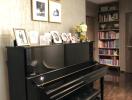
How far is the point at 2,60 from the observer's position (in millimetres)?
2234

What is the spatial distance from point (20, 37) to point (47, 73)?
24.3 inches

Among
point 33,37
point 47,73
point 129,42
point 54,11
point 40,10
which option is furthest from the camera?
point 129,42

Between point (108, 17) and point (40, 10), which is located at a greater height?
point (108, 17)

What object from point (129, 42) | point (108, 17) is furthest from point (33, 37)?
point (108, 17)

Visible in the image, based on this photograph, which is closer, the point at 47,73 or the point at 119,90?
the point at 47,73

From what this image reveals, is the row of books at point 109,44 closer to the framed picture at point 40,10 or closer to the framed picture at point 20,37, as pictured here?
the framed picture at point 40,10

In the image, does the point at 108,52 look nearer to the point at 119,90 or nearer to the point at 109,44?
the point at 109,44

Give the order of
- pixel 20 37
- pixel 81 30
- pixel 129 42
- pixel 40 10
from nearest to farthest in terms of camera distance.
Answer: pixel 20 37 < pixel 40 10 < pixel 81 30 < pixel 129 42

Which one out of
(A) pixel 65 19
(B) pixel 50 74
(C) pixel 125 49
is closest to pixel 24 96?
(B) pixel 50 74

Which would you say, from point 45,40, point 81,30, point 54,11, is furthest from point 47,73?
point 81,30

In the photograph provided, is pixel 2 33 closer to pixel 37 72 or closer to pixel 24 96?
pixel 37 72

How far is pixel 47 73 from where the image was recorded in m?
2.39

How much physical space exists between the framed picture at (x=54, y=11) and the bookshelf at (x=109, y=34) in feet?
12.1

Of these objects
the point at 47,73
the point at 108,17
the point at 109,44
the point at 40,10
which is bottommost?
the point at 47,73
